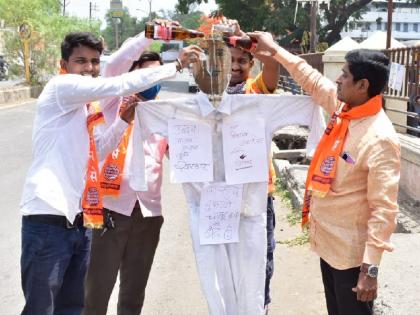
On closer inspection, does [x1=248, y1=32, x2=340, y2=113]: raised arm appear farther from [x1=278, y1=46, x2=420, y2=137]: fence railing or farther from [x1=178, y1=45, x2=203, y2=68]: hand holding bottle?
[x1=278, y1=46, x2=420, y2=137]: fence railing

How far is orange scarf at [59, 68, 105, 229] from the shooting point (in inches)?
110

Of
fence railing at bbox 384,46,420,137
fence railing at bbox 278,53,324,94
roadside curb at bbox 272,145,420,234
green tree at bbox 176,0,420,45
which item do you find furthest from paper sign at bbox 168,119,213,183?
green tree at bbox 176,0,420,45

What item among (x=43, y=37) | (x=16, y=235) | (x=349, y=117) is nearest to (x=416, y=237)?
(x=349, y=117)

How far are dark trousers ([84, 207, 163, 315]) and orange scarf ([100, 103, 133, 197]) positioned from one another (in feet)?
0.52

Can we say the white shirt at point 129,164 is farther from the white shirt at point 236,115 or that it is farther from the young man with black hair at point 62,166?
the white shirt at point 236,115

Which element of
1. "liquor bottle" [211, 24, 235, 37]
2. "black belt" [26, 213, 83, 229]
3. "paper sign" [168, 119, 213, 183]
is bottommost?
"black belt" [26, 213, 83, 229]

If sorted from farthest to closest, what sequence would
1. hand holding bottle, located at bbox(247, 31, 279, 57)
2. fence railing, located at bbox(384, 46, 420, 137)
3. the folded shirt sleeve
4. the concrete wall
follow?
1. the concrete wall
2. fence railing, located at bbox(384, 46, 420, 137)
3. hand holding bottle, located at bbox(247, 31, 279, 57)
4. the folded shirt sleeve

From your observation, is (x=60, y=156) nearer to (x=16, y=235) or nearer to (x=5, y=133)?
(x=16, y=235)

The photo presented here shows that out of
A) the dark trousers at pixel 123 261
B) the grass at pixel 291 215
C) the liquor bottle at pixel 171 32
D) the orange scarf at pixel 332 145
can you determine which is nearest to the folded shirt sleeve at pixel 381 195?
the orange scarf at pixel 332 145

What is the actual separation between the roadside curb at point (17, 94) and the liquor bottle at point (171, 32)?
17611 millimetres

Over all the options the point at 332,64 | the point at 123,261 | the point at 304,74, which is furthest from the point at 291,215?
the point at 332,64

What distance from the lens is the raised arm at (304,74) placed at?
2631 millimetres

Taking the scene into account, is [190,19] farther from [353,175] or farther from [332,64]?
[353,175]

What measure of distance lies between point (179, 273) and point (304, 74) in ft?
8.45
